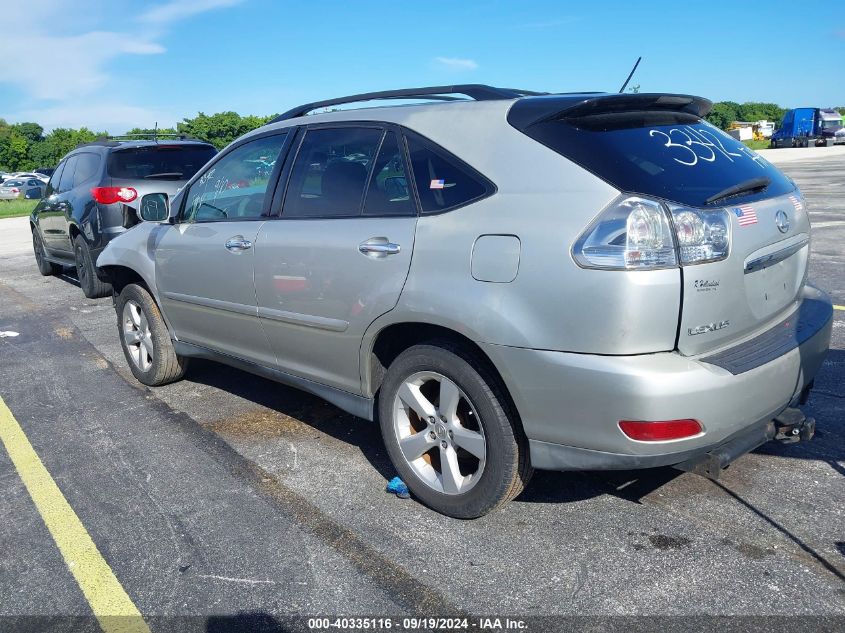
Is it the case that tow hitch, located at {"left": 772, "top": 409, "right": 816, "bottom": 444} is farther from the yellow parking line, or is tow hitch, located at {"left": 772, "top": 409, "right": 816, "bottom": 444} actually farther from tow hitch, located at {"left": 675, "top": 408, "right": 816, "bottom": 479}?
the yellow parking line

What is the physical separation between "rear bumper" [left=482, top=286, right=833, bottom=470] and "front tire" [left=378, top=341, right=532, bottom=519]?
0.43ft

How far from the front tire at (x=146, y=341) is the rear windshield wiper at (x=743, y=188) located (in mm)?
3665

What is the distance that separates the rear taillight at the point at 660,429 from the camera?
2.64 meters

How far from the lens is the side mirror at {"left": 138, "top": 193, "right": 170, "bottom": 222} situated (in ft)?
15.6

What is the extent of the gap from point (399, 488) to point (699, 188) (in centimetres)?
187

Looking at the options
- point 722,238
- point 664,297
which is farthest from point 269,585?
point 722,238

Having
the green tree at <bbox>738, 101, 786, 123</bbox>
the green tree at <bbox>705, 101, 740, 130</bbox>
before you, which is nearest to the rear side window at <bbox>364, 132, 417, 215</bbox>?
the green tree at <bbox>705, 101, 740, 130</bbox>

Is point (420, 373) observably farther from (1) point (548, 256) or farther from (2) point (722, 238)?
(2) point (722, 238)

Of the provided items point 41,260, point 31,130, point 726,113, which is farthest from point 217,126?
point 726,113

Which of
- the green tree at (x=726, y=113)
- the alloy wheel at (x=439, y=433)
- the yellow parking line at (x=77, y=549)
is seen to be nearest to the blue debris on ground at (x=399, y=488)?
the alloy wheel at (x=439, y=433)

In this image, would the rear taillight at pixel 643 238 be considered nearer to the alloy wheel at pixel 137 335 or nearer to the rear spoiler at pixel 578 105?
the rear spoiler at pixel 578 105

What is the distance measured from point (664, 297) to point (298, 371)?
2054 mm

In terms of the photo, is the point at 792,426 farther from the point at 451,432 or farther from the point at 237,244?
the point at 237,244

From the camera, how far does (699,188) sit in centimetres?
283
